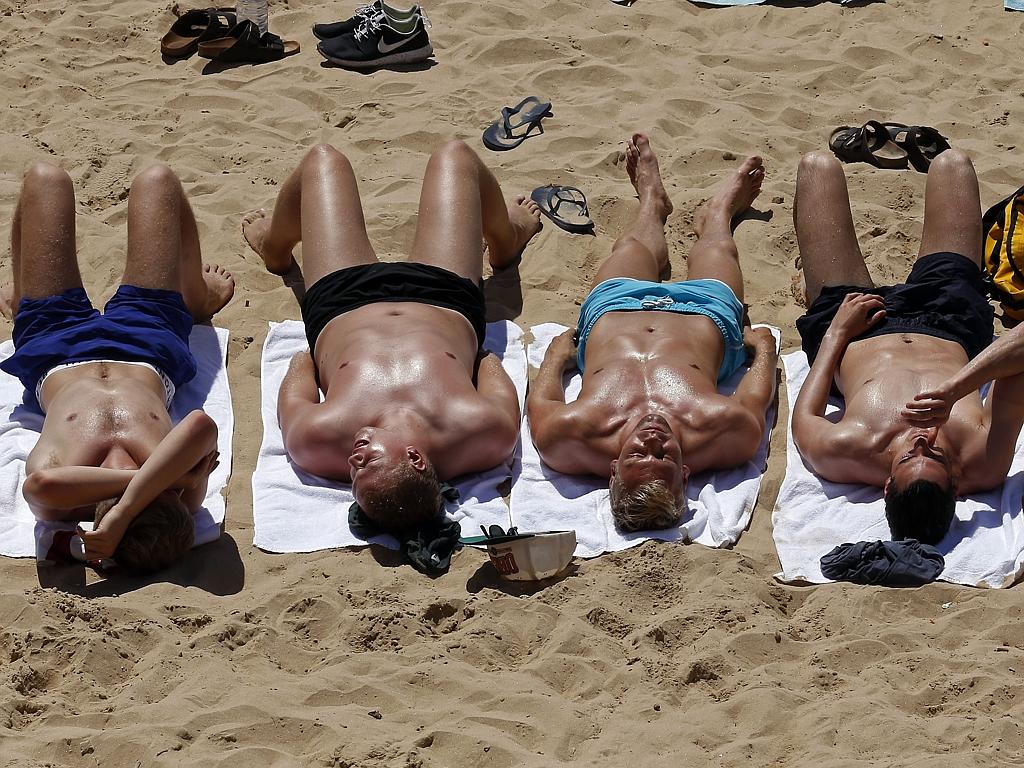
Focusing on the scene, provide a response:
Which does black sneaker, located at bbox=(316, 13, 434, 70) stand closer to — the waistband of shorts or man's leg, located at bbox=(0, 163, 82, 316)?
man's leg, located at bbox=(0, 163, 82, 316)

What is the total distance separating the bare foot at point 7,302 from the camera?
6895 millimetres

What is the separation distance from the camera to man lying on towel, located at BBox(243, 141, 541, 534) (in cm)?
573

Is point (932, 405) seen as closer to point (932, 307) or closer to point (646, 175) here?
point (932, 307)

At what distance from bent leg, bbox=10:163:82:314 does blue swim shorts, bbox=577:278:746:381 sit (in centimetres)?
240

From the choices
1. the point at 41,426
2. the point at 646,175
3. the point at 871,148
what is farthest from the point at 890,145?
the point at 41,426

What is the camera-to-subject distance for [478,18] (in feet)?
30.6

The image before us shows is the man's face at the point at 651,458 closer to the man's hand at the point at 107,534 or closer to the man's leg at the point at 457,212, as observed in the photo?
the man's leg at the point at 457,212

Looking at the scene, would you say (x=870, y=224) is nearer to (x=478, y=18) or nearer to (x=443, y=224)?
(x=443, y=224)

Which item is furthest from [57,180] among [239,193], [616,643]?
[616,643]

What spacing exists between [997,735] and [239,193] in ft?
16.6

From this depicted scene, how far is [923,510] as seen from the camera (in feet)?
18.0

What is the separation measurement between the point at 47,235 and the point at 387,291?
62.0 inches

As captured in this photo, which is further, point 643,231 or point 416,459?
point 643,231

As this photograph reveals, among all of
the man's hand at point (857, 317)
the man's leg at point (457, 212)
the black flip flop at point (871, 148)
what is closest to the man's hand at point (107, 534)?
the man's leg at point (457, 212)
